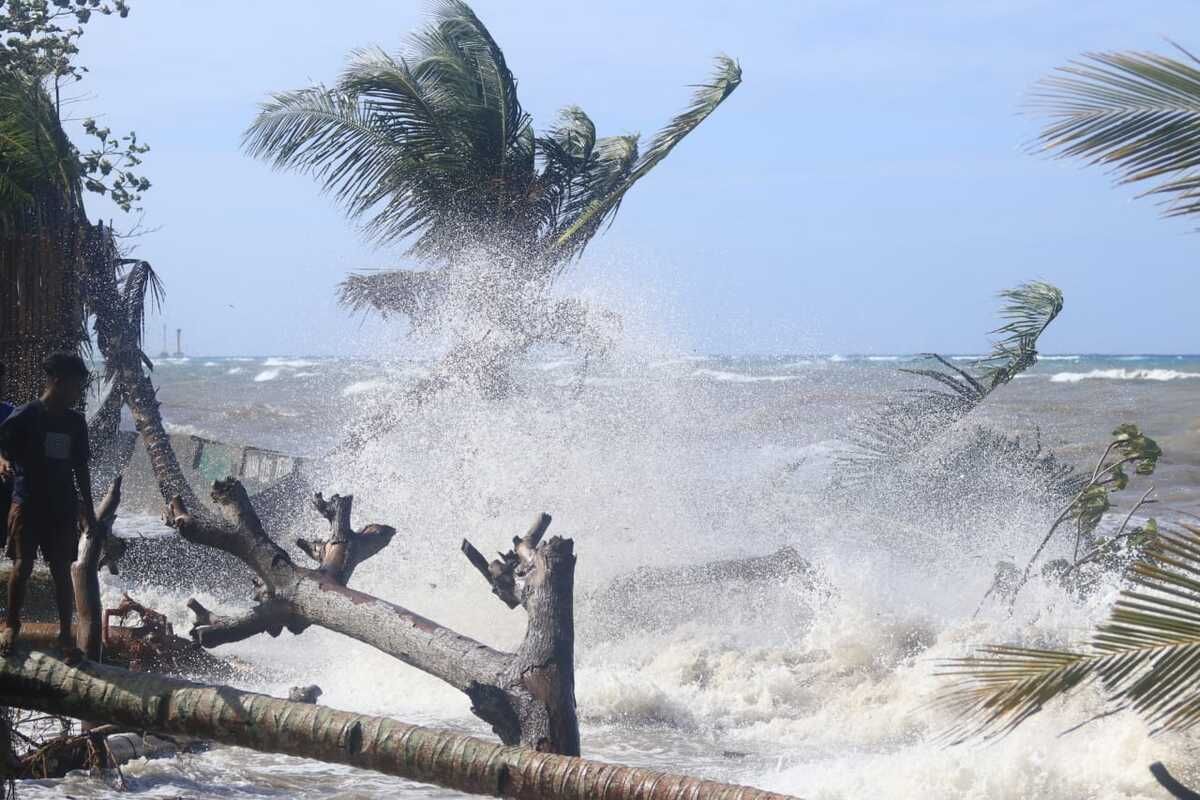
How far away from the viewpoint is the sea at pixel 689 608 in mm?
7582

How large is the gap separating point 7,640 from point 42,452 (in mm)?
792

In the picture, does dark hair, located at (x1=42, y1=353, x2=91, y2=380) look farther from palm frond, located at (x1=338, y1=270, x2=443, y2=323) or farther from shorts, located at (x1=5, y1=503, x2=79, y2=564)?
palm frond, located at (x1=338, y1=270, x2=443, y2=323)

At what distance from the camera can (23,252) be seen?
9852 millimetres

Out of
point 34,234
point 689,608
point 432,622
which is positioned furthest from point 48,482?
point 689,608

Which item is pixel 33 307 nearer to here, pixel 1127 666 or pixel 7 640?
pixel 7 640

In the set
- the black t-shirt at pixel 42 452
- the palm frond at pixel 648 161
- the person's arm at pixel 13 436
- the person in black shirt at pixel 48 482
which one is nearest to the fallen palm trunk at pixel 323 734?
the person in black shirt at pixel 48 482

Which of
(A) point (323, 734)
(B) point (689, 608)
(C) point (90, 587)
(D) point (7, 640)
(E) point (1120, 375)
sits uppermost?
(E) point (1120, 375)

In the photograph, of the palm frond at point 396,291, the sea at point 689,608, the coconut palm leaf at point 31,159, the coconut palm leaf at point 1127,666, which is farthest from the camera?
the palm frond at point 396,291

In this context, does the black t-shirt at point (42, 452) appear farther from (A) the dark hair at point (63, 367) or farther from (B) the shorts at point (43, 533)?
(A) the dark hair at point (63, 367)

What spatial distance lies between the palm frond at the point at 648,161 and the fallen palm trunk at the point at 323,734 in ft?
32.7

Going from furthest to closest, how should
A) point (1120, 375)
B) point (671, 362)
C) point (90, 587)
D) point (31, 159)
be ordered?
point (1120, 375) < point (671, 362) < point (31, 159) < point (90, 587)

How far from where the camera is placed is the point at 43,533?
18.4 ft

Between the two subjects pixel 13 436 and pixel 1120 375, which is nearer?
pixel 13 436

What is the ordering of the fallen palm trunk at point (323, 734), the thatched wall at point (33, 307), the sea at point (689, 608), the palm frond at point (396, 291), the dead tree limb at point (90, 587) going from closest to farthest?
the fallen palm trunk at point (323, 734)
the dead tree limb at point (90, 587)
the sea at point (689, 608)
the thatched wall at point (33, 307)
the palm frond at point (396, 291)
